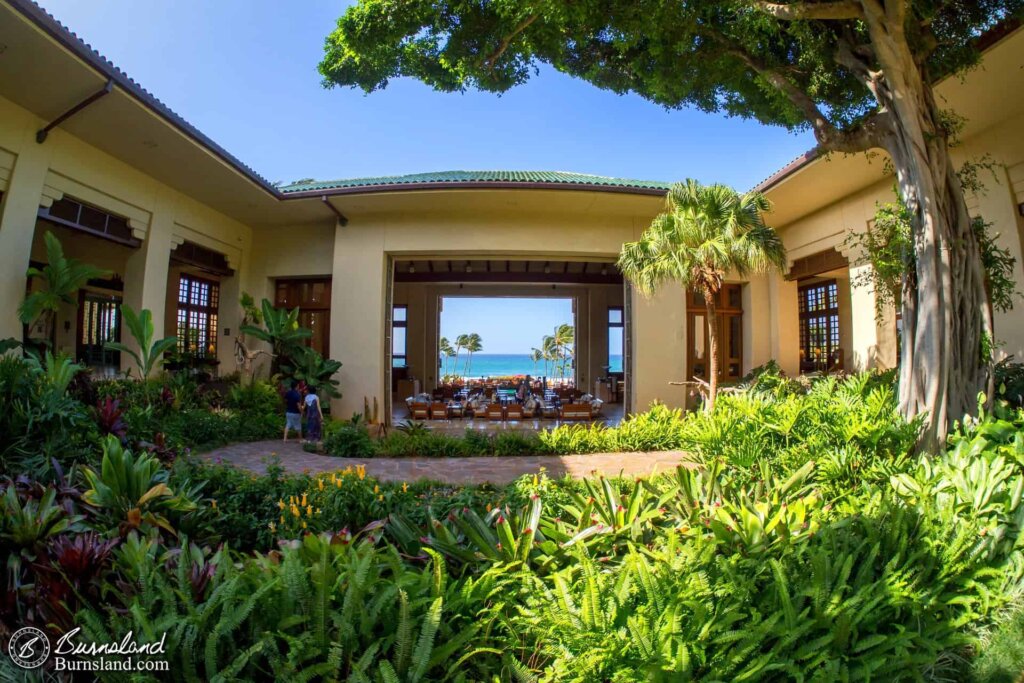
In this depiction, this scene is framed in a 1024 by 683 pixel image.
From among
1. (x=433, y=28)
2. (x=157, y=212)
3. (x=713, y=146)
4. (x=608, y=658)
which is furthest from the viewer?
(x=157, y=212)

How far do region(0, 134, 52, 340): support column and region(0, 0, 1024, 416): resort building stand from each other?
2cm

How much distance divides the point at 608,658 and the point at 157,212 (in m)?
13.4

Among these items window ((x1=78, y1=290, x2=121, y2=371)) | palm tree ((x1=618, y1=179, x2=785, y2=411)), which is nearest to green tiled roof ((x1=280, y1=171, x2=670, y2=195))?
palm tree ((x1=618, y1=179, x2=785, y2=411))

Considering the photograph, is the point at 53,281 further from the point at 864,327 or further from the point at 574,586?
the point at 864,327

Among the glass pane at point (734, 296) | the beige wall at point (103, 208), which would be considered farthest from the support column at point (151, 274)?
the glass pane at point (734, 296)

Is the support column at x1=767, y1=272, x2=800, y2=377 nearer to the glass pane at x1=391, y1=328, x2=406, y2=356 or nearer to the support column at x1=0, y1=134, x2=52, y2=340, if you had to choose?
the glass pane at x1=391, y1=328, x2=406, y2=356

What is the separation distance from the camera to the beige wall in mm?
8539

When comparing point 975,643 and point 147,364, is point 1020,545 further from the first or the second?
point 147,364

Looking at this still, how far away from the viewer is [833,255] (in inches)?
508

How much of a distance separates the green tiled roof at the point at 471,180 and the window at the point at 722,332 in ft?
12.8

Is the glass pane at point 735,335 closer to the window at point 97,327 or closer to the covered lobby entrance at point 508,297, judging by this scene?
the covered lobby entrance at point 508,297

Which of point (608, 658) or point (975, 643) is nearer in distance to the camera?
point (608, 658)

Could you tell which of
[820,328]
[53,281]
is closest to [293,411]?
[53,281]

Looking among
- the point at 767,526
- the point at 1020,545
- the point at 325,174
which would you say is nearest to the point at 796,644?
the point at 767,526
